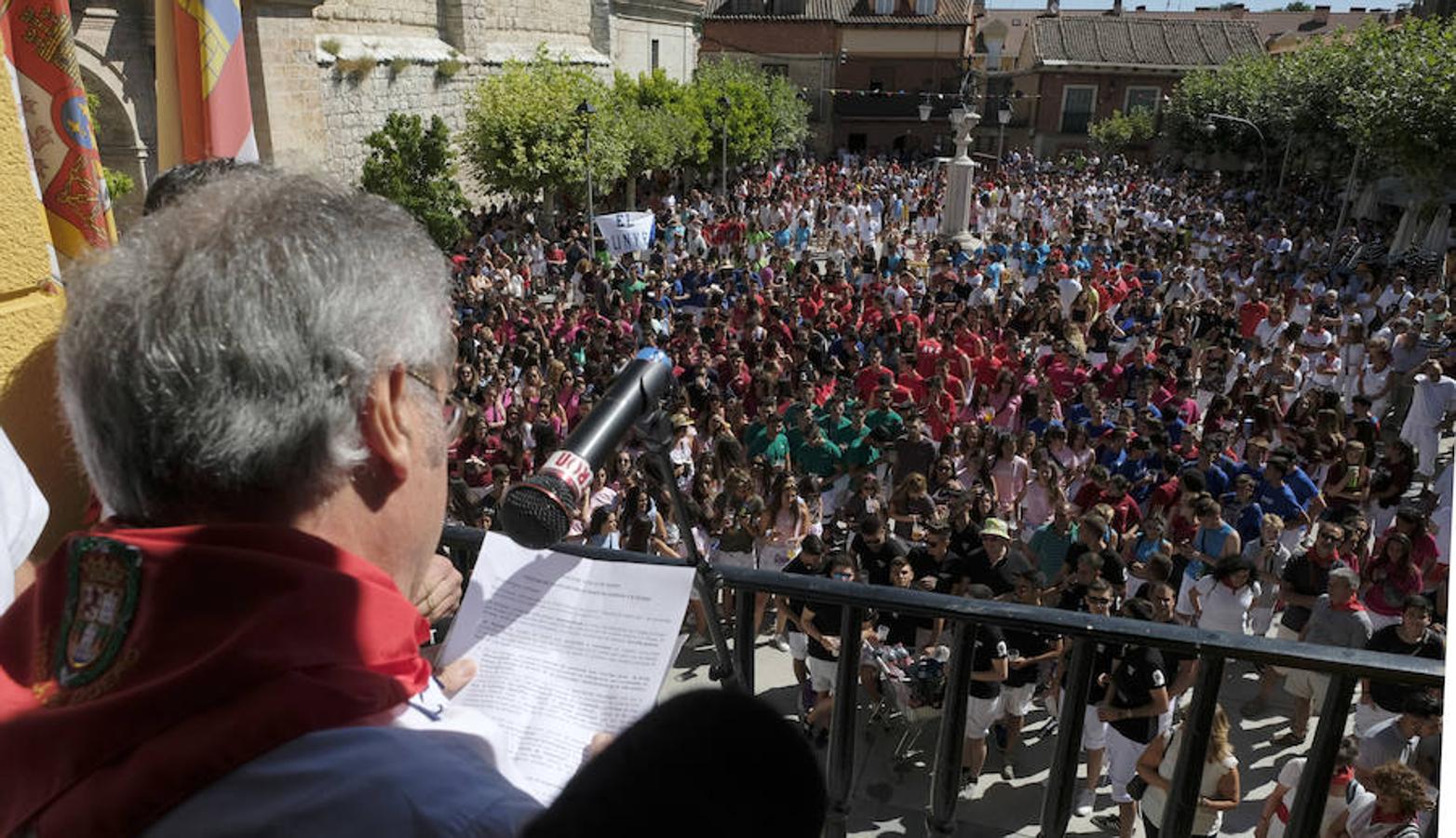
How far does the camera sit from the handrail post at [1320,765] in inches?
68.7

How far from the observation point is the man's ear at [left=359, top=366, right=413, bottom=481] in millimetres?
1093

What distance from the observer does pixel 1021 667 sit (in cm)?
576

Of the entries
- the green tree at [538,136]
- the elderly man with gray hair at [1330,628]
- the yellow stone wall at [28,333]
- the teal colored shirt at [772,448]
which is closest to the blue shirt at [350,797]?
the yellow stone wall at [28,333]

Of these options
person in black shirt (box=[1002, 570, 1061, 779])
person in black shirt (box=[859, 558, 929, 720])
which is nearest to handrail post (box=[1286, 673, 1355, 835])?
person in black shirt (box=[859, 558, 929, 720])

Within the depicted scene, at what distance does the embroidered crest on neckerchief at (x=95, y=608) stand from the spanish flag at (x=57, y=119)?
196cm

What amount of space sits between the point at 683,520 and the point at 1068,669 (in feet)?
2.55

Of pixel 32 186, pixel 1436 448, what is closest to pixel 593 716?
pixel 32 186

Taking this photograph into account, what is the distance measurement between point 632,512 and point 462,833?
6941 millimetres

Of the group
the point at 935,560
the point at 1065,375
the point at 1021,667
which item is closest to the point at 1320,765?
the point at 1021,667

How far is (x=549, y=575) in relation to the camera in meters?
1.76

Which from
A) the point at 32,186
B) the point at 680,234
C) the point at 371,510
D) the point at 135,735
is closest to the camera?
the point at 135,735

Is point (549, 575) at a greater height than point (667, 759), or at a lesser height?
lesser

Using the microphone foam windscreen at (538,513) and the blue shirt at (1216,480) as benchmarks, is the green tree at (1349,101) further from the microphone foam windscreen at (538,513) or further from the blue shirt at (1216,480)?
the microphone foam windscreen at (538,513)

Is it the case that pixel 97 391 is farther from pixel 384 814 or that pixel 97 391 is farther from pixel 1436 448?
pixel 1436 448
